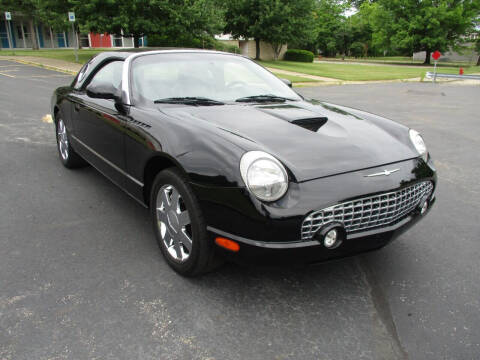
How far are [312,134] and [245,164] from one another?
67cm

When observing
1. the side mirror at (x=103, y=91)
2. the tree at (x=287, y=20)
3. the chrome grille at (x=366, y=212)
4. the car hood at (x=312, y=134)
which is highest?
the tree at (x=287, y=20)

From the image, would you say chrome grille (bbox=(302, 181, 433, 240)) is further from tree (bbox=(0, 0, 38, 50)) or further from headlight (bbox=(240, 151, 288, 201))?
tree (bbox=(0, 0, 38, 50))

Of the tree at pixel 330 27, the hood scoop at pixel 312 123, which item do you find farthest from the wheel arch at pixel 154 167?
the tree at pixel 330 27

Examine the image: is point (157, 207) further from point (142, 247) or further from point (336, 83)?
point (336, 83)

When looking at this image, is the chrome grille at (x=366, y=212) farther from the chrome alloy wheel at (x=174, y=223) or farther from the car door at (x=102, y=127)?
the car door at (x=102, y=127)

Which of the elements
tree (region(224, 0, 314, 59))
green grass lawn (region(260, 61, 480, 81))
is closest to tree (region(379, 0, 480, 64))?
green grass lawn (region(260, 61, 480, 81))

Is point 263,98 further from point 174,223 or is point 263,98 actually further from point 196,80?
point 174,223

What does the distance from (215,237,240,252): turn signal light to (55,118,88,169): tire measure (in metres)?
3.18

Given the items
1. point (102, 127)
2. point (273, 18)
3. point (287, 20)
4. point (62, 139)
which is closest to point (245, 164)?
point (102, 127)

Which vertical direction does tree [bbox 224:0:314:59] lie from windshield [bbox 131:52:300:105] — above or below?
above

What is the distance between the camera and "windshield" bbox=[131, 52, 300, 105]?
332 cm

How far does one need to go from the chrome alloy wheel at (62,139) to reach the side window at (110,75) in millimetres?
1081

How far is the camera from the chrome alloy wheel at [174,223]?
2.63 m

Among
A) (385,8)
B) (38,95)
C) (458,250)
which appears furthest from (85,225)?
(385,8)
